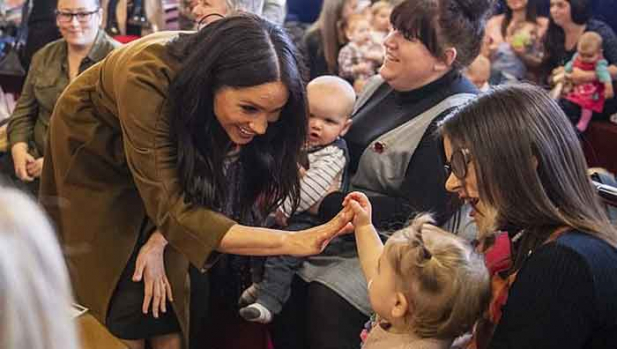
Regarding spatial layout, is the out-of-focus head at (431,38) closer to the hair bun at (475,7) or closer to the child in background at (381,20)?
the hair bun at (475,7)

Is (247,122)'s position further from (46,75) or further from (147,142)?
(46,75)

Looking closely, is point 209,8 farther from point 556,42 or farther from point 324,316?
point 556,42

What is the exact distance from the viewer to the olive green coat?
71.4 inches

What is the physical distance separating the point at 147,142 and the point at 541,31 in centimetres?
258

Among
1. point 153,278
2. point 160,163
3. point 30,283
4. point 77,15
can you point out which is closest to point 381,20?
point 77,15

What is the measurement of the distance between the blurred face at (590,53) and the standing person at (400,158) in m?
1.27

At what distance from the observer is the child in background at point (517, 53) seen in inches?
152

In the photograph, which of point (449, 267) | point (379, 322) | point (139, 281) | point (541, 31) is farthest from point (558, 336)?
point (541, 31)

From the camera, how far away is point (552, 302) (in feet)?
4.75

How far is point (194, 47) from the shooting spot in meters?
1.83

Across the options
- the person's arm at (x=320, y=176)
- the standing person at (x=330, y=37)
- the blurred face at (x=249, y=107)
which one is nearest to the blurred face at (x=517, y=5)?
the standing person at (x=330, y=37)

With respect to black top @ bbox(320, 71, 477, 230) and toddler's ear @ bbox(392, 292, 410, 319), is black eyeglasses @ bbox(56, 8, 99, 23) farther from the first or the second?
toddler's ear @ bbox(392, 292, 410, 319)

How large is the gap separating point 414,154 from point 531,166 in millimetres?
682

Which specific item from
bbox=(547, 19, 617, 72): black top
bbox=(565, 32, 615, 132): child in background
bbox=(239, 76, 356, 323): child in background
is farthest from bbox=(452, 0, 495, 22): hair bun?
bbox=(547, 19, 617, 72): black top
